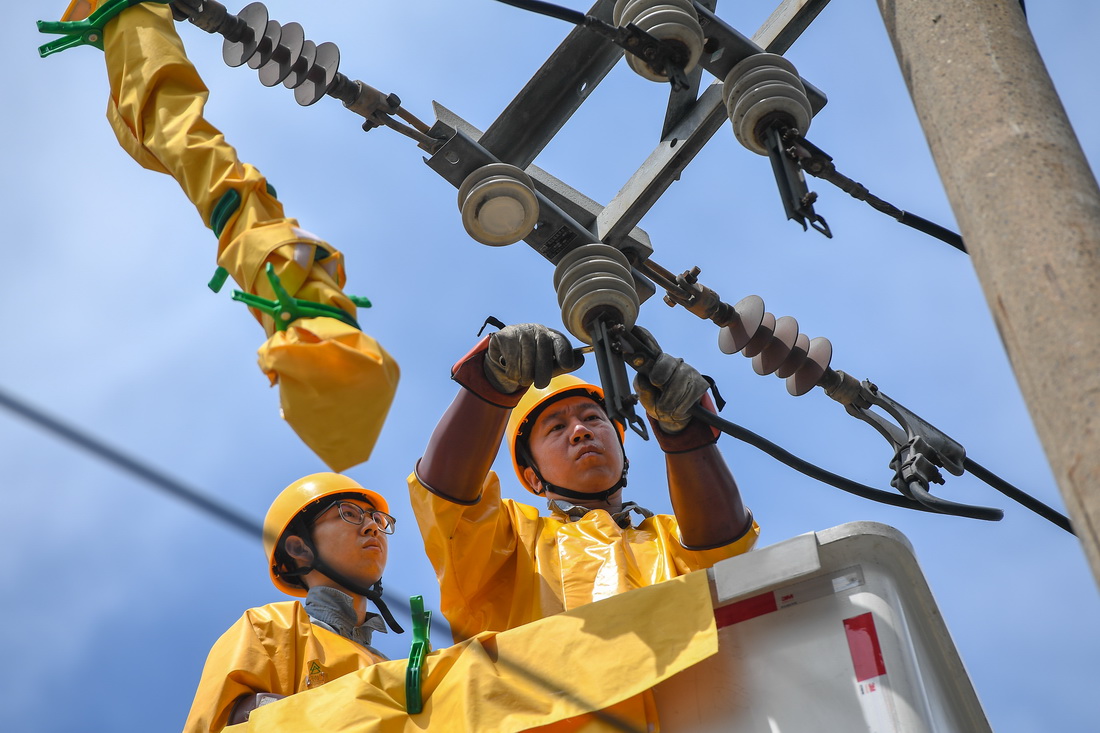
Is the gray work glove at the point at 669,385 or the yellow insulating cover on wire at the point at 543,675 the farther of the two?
the gray work glove at the point at 669,385

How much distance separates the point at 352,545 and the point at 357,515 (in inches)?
7.1

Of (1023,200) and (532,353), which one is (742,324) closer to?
(532,353)

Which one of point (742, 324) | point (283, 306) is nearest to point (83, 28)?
point (283, 306)

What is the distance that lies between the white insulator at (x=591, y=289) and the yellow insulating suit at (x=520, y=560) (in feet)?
2.90

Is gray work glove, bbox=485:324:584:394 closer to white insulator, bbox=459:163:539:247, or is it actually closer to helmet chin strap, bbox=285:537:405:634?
white insulator, bbox=459:163:539:247

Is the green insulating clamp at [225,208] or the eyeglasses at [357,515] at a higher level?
the eyeglasses at [357,515]

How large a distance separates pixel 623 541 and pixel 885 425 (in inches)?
48.8

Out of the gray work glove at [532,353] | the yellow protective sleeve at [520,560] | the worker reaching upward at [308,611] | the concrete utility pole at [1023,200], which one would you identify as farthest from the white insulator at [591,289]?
the worker reaching upward at [308,611]

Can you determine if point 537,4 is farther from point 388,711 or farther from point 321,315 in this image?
point 388,711

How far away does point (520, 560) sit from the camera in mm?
5285

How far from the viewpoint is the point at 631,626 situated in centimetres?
413

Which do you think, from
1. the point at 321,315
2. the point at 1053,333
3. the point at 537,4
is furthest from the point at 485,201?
the point at 1053,333

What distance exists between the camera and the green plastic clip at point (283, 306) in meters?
3.68

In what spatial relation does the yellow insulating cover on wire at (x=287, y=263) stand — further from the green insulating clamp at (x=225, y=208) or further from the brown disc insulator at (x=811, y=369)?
the brown disc insulator at (x=811, y=369)
